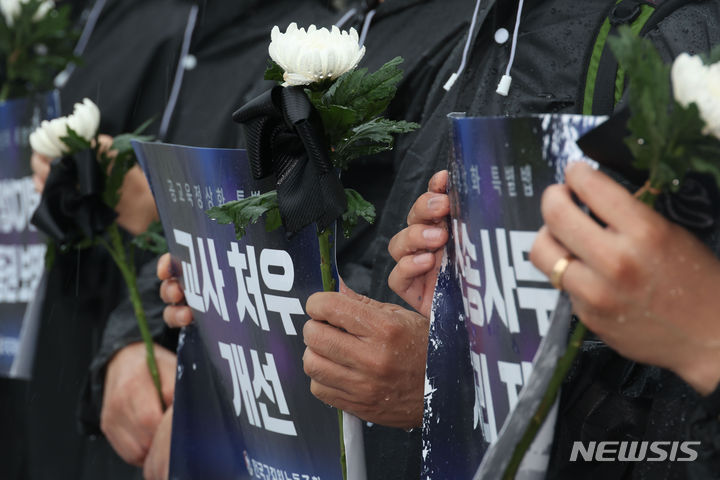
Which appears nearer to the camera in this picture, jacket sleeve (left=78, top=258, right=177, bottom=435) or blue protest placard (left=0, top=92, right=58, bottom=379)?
jacket sleeve (left=78, top=258, right=177, bottom=435)

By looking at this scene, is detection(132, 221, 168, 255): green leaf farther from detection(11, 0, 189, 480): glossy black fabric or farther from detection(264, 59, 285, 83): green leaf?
detection(264, 59, 285, 83): green leaf

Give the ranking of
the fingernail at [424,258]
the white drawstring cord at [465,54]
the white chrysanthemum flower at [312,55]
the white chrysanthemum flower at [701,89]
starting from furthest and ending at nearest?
the white drawstring cord at [465,54]
the fingernail at [424,258]
the white chrysanthemum flower at [312,55]
the white chrysanthemum flower at [701,89]

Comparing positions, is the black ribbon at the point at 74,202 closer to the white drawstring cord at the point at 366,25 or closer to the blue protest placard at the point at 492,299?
the white drawstring cord at the point at 366,25

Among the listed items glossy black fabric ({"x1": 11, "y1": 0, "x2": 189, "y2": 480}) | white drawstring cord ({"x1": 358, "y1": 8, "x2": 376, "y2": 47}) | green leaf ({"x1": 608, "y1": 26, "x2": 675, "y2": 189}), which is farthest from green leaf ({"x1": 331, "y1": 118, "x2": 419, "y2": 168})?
glossy black fabric ({"x1": 11, "y1": 0, "x2": 189, "y2": 480})

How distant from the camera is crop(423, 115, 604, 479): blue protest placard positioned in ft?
3.23

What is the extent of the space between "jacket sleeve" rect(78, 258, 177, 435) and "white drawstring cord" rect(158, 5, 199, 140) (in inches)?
18.0

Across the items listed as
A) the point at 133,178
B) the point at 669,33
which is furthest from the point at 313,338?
the point at 133,178

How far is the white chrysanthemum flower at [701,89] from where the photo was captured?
833 mm

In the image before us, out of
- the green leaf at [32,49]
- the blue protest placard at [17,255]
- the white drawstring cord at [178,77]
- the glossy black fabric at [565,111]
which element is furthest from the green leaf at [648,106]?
the green leaf at [32,49]

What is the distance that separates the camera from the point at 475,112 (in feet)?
4.85

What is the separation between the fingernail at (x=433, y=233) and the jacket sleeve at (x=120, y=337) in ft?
3.65

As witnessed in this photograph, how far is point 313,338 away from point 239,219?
22 cm

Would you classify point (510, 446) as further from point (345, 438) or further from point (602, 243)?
point (345, 438)

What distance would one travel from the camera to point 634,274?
889 mm
